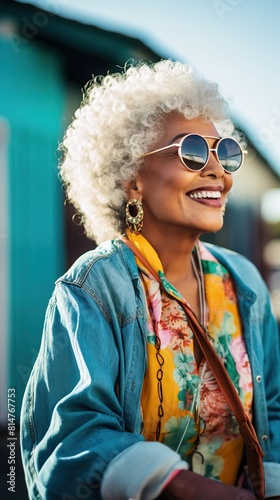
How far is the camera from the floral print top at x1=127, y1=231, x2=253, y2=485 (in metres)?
2.07

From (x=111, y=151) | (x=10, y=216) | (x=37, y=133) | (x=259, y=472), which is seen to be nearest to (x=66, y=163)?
(x=111, y=151)

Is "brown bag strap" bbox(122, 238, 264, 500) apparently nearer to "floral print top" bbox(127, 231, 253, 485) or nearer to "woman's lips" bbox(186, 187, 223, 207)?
"floral print top" bbox(127, 231, 253, 485)

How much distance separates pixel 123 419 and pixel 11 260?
3013 mm

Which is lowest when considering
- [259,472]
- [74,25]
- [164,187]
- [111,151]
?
[259,472]

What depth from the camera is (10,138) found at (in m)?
4.82

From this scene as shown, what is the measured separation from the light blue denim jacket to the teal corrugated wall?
262cm

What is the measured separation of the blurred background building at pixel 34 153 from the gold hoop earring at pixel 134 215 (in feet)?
7.07

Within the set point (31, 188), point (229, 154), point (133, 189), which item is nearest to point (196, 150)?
point (229, 154)

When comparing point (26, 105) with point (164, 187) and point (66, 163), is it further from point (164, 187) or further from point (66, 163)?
point (164, 187)

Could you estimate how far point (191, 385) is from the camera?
2.10 m

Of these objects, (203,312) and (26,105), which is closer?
(203,312)

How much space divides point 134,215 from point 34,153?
285cm

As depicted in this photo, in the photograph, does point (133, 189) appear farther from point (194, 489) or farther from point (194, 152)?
point (194, 489)

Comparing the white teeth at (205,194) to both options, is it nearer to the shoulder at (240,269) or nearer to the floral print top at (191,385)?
the floral print top at (191,385)
